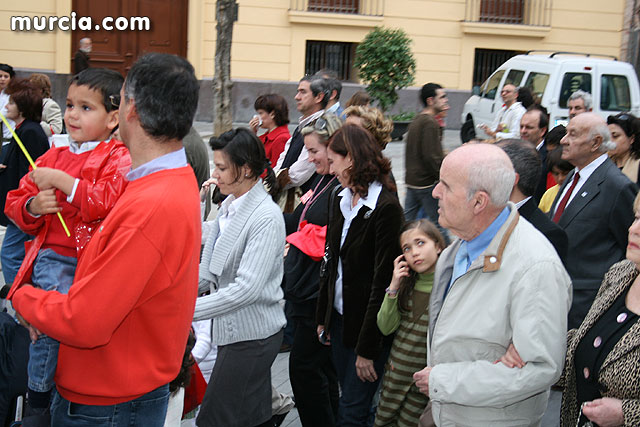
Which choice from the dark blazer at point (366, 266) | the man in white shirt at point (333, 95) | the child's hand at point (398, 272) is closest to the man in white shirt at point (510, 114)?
the man in white shirt at point (333, 95)

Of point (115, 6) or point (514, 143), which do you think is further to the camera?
point (115, 6)

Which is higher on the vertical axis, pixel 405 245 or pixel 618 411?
pixel 405 245

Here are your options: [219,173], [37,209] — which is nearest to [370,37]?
[219,173]

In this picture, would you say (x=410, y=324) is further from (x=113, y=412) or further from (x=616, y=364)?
(x=113, y=412)

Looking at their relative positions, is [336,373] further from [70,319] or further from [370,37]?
[370,37]

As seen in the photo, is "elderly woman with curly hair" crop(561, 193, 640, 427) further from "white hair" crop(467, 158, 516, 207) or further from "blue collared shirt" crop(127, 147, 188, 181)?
"blue collared shirt" crop(127, 147, 188, 181)

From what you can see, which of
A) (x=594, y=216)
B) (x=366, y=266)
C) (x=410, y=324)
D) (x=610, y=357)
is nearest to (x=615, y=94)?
(x=594, y=216)

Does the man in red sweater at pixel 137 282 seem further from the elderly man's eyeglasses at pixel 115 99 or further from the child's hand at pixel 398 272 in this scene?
the child's hand at pixel 398 272

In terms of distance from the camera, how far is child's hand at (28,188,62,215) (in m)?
2.92

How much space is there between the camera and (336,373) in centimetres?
496

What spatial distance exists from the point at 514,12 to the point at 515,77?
21.4ft

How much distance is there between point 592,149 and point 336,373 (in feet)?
7.37

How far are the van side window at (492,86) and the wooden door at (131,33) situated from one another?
749cm

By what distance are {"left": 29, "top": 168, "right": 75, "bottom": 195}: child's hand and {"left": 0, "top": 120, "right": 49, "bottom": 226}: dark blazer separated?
409 cm
